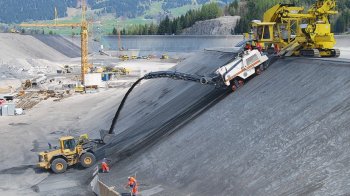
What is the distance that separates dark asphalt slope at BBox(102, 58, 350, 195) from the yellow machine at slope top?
3113 mm

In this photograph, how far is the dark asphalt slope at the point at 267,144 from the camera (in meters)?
19.4

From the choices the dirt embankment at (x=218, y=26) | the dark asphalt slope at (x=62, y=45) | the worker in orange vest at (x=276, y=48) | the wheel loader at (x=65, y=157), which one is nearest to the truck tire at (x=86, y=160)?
the wheel loader at (x=65, y=157)

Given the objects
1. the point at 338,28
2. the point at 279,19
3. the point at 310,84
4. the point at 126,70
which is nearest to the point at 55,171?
the point at 310,84

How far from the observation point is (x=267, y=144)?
22.3 m

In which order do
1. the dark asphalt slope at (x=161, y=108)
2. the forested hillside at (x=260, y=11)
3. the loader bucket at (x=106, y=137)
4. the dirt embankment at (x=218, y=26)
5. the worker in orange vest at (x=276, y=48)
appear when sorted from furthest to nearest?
the dirt embankment at (x=218, y=26) → the forested hillside at (x=260, y=11) → the worker in orange vest at (x=276, y=48) → the loader bucket at (x=106, y=137) → the dark asphalt slope at (x=161, y=108)

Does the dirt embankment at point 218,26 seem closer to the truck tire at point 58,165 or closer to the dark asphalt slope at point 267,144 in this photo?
the dark asphalt slope at point 267,144

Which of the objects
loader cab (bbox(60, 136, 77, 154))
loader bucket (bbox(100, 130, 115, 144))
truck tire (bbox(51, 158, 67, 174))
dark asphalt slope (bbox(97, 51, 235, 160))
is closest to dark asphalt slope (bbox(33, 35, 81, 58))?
dark asphalt slope (bbox(97, 51, 235, 160))

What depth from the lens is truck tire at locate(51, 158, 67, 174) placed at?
28766 mm

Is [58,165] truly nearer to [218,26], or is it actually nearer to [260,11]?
[218,26]

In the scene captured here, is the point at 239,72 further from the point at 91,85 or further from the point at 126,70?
the point at 126,70

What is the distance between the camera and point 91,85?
6919cm

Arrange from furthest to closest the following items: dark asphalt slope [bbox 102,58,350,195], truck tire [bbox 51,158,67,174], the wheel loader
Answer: the wheel loader < truck tire [bbox 51,158,67,174] < dark asphalt slope [bbox 102,58,350,195]

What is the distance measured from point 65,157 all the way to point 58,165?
1.88ft

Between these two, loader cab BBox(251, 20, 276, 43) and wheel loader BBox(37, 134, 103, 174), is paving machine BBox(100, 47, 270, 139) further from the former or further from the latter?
wheel loader BBox(37, 134, 103, 174)
